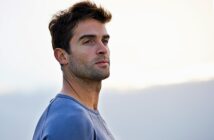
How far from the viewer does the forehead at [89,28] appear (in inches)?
160

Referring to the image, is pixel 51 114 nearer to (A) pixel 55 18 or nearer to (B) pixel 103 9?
(A) pixel 55 18

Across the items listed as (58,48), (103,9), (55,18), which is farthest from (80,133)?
(103,9)

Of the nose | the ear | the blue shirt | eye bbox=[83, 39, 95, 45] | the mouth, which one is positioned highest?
eye bbox=[83, 39, 95, 45]

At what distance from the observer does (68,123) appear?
3.04 m

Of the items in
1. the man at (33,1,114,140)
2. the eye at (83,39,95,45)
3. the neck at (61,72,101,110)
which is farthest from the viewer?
the eye at (83,39,95,45)

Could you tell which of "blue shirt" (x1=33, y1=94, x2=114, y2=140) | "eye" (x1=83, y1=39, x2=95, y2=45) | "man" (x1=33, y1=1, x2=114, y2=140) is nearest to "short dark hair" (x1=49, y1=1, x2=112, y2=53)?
"man" (x1=33, y1=1, x2=114, y2=140)

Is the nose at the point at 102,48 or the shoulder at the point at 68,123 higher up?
the nose at the point at 102,48

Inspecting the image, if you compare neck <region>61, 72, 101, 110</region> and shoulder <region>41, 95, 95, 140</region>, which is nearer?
shoulder <region>41, 95, 95, 140</region>

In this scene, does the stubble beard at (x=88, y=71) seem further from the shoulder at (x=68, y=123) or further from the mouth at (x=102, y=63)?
the shoulder at (x=68, y=123)

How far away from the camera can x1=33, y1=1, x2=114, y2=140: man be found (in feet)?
11.1

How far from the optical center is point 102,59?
13.0 ft

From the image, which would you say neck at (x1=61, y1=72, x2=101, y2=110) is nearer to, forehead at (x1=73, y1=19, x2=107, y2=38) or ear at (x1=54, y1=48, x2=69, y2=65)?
ear at (x1=54, y1=48, x2=69, y2=65)

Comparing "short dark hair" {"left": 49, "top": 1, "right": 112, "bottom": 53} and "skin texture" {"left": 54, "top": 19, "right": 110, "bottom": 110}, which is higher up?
"short dark hair" {"left": 49, "top": 1, "right": 112, "bottom": 53}

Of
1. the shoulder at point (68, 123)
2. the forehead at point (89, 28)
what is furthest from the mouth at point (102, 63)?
the shoulder at point (68, 123)
